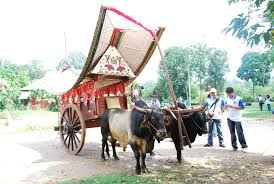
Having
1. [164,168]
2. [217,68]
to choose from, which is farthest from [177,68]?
[164,168]

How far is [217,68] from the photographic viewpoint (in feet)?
141

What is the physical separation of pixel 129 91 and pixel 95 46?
2.34 meters

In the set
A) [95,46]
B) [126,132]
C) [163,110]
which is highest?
[95,46]

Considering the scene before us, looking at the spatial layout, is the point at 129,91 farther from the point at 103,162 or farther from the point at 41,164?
the point at 41,164

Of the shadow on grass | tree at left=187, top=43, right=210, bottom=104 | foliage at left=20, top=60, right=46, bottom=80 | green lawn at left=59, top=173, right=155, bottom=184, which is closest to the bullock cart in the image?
the shadow on grass

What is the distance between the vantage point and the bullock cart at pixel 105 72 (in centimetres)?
658

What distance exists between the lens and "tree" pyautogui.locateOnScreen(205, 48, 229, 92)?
42.6m

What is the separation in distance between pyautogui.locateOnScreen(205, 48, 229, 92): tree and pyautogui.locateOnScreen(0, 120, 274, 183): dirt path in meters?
35.5

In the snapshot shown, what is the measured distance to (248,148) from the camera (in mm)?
7645

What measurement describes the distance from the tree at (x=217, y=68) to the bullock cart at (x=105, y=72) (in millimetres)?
37232

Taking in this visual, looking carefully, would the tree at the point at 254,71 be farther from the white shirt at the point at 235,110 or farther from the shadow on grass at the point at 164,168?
the shadow on grass at the point at 164,168

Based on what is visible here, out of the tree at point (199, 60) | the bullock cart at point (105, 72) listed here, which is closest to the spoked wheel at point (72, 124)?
the bullock cart at point (105, 72)

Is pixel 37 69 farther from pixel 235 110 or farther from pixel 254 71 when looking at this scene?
pixel 235 110

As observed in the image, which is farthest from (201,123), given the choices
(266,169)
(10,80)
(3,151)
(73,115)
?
(10,80)
